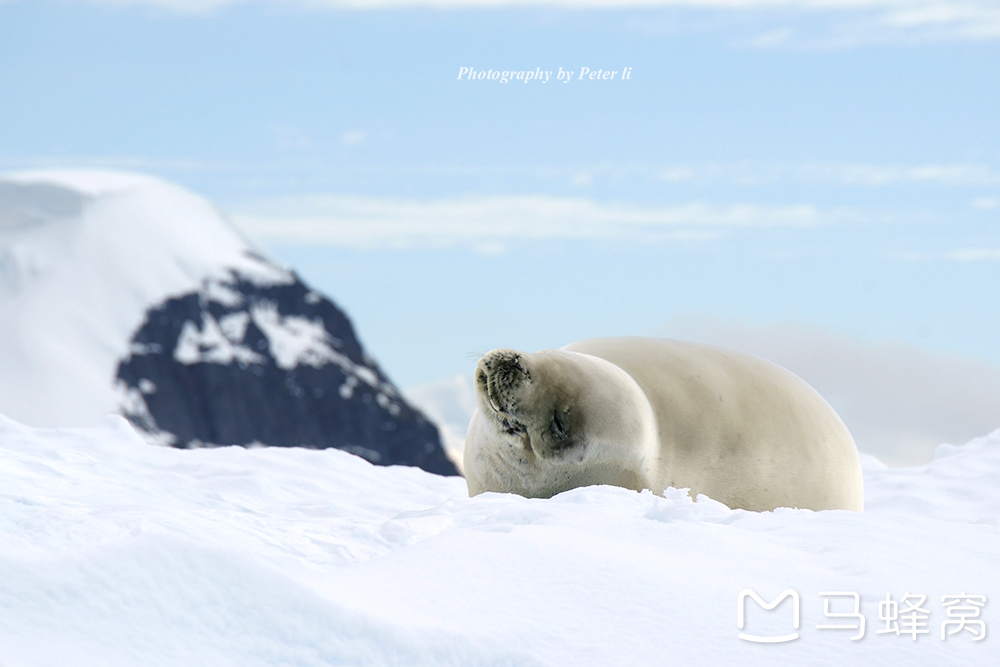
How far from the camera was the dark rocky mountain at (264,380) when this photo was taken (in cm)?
2764

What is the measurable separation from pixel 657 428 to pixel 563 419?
52cm

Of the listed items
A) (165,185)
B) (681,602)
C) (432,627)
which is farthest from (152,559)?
(165,185)

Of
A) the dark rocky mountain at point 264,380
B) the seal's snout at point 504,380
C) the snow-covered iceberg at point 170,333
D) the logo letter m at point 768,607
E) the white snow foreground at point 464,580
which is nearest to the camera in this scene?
the white snow foreground at point 464,580

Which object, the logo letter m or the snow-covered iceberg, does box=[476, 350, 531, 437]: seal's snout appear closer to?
the logo letter m

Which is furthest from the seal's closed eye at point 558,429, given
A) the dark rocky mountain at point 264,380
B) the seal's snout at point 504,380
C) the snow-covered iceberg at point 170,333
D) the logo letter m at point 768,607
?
the dark rocky mountain at point 264,380

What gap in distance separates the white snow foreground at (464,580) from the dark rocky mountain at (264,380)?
2456 centimetres

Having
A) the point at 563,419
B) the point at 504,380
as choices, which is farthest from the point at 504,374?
the point at 563,419

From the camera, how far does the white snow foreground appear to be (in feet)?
7.52

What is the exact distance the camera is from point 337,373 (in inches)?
1225

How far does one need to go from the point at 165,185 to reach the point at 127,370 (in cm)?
595

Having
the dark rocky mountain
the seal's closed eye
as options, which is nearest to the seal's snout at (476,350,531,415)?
the seal's closed eye

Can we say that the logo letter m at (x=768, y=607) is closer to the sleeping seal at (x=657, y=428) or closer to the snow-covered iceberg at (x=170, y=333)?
the sleeping seal at (x=657, y=428)

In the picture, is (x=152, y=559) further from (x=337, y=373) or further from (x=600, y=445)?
(x=337, y=373)

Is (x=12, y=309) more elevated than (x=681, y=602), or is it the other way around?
(x=12, y=309)
